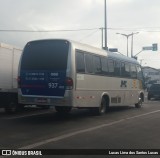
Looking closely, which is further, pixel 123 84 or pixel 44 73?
pixel 123 84

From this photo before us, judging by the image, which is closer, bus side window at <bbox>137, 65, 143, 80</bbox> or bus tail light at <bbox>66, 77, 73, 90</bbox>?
bus tail light at <bbox>66, 77, 73, 90</bbox>

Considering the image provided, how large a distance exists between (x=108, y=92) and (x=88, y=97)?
2277 millimetres

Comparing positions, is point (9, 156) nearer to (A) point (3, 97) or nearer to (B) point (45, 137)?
(B) point (45, 137)

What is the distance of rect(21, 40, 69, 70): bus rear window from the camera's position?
45.8 ft

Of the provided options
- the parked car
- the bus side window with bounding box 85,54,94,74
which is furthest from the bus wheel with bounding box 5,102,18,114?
the parked car

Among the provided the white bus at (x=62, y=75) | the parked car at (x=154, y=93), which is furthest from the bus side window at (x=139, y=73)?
the parked car at (x=154, y=93)

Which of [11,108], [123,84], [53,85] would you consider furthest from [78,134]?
[123,84]

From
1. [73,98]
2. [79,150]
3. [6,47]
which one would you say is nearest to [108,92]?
[73,98]

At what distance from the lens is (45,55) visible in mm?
14336

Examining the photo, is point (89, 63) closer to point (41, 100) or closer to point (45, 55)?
point (45, 55)

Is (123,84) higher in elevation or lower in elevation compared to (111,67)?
lower

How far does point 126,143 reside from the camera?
953 cm

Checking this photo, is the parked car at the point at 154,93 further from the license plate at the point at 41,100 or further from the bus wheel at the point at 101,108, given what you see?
the license plate at the point at 41,100

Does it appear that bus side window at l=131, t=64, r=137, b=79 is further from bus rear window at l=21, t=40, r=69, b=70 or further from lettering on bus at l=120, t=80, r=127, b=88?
bus rear window at l=21, t=40, r=69, b=70
